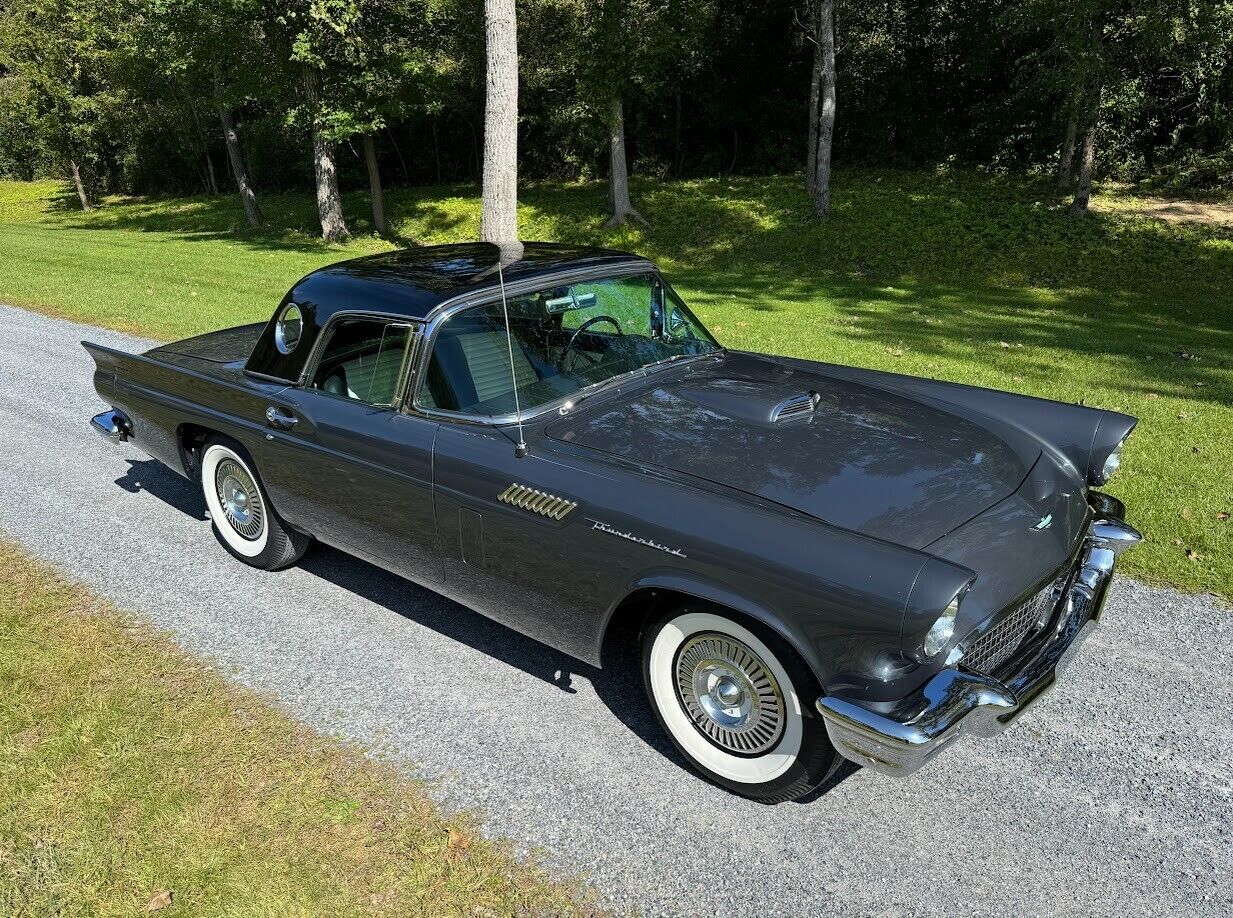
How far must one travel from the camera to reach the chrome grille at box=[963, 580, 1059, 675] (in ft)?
9.16

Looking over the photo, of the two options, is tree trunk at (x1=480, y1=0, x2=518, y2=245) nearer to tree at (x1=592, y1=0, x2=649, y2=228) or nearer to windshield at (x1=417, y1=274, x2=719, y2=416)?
windshield at (x1=417, y1=274, x2=719, y2=416)

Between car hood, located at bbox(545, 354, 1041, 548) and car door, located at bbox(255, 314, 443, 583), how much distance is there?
2.33 feet

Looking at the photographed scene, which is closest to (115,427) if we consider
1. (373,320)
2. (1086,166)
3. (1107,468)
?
(373,320)

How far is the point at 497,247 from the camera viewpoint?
464 centimetres

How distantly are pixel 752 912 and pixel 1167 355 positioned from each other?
9.09 m

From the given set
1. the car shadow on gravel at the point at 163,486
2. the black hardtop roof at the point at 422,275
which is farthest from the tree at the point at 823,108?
the car shadow on gravel at the point at 163,486

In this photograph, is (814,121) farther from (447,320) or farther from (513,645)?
(513,645)

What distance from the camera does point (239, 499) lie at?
15.6ft

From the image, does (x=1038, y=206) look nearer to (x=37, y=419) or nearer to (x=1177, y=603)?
(x=1177, y=603)

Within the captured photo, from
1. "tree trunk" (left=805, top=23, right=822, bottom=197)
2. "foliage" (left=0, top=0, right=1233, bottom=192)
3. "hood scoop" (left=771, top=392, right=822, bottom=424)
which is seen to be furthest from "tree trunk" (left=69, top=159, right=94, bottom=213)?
"hood scoop" (left=771, top=392, right=822, bottom=424)

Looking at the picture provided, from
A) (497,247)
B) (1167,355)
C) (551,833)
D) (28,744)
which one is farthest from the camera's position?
(1167,355)

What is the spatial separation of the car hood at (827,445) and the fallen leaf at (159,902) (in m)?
1.98

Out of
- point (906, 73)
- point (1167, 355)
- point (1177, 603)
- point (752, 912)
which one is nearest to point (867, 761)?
point (752, 912)

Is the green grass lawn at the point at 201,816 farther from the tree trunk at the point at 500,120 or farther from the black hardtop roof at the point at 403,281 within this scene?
the tree trunk at the point at 500,120
